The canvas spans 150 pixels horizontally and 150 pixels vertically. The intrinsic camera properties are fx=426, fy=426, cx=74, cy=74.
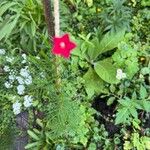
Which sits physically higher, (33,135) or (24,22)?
(24,22)

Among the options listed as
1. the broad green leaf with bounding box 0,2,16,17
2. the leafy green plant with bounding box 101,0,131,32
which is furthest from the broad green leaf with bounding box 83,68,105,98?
the broad green leaf with bounding box 0,2,16,17

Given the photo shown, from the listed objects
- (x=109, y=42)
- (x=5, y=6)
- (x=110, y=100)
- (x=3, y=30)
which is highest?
(x=5, y=6)

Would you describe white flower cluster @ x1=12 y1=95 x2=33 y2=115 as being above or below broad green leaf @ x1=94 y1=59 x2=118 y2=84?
below

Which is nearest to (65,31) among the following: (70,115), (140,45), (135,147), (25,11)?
(25,11)

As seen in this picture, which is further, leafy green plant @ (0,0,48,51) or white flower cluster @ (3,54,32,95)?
leafy green plant @ (0,0,48,51)

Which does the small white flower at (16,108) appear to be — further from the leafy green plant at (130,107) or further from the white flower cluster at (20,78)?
the leafy green plant at (130,107)

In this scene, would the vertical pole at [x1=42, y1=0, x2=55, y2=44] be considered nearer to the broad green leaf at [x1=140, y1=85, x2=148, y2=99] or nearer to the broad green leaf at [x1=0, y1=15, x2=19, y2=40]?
the broad green leaf at [x1=0, y1=15, x2=19, y2=40]

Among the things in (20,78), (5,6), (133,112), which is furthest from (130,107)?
(5,6)

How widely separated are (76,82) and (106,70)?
0.23 m

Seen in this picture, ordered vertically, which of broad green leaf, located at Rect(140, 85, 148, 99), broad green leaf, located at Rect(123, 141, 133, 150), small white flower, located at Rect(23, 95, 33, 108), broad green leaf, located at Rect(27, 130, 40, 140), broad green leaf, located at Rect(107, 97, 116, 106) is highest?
broad green leaf, located at Rect(140, 85, 148, 99)

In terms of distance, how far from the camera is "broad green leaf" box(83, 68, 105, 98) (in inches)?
117

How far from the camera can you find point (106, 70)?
3.01m

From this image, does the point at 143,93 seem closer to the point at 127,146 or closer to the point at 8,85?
the point at 127,146

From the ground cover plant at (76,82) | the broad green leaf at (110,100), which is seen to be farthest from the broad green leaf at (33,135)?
the broad green leaf at (110,100)
